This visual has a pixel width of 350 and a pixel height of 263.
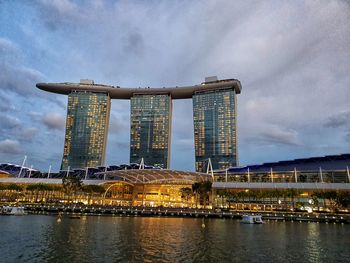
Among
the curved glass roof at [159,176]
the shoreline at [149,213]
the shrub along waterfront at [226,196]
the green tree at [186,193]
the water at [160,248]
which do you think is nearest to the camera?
the water at [160,248]

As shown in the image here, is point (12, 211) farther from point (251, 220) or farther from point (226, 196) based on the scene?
point (226, 196)

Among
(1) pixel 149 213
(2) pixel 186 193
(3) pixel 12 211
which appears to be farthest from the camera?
(2) pixel 186 193

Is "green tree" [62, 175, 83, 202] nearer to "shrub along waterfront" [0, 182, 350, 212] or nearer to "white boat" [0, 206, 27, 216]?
"shrub along waterfront" [0, 182, 350, 212]

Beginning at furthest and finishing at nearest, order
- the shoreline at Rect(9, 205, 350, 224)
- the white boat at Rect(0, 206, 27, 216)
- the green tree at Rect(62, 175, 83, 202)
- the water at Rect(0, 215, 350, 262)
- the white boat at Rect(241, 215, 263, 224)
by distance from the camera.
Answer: the green tree at Rect(62, 175, 83, 202) → the shoreline at Rect(9, 205, 350, 224) → the white boat at Rect(0, 206, 27, 216) → the white boat at Rect(241, 215, 263, 224) → the water at Rect(0, 215, 350, 262)

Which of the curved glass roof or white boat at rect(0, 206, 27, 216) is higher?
the curved glass roof

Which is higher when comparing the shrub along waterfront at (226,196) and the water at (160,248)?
the shrub along waterfront at (226,196)

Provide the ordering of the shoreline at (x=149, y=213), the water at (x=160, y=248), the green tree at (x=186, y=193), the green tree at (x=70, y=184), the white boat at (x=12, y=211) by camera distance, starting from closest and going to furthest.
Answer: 1. the water at (x=160, y=248)
2. the white boat at (x=12, y=211)
3. the shoreline at (x=149, y=213)
4. the green tree at (x=70, y=184)
5. the green tree at (x=186, y=193)

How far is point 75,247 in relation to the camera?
40594 mm

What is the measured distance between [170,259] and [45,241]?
21.5m

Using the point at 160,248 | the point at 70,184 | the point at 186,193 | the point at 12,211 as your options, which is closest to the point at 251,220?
the point at 160,248

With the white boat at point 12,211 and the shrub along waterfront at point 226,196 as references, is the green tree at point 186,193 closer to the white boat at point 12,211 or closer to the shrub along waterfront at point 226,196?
the shrub along waterfront at point 226,196

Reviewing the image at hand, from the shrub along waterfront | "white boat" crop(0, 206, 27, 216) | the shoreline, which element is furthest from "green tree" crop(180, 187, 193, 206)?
"white boat" crop(0, 206, 27, 216)

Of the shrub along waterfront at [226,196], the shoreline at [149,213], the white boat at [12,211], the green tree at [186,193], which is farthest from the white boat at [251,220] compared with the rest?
the white boat at [12,211]

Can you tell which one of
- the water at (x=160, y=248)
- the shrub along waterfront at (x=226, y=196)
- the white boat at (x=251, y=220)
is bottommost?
the water at (x=160, y=248)
